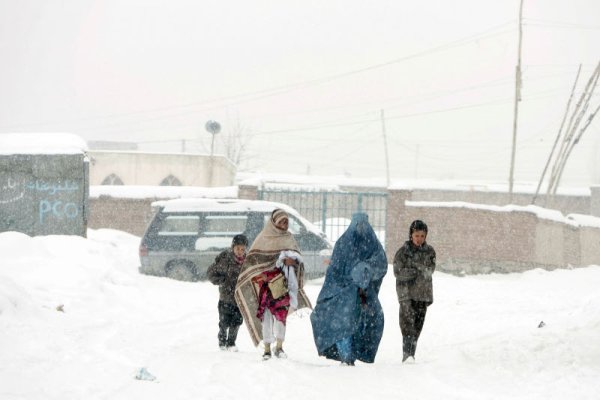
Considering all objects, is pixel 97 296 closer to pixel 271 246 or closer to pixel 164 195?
pixel 271 246

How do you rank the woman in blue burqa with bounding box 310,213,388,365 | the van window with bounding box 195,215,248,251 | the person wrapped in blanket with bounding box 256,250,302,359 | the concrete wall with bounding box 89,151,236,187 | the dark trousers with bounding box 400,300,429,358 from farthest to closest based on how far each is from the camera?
the concrete wall with bounding box 89,151,236,187 < the van window with bounding box 195,215,248,251 < the dark trousers with bounding box 400,300,429,358 < the person wrapped in blanket with bounding box 256,250,302,359 < the woman in blue burqa with bounding box 310,213,388,365

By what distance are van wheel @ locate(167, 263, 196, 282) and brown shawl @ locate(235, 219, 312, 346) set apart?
867 cm

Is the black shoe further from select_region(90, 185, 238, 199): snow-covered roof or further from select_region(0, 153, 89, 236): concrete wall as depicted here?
select_region(90, 185, 238, 199): snow-covered roof

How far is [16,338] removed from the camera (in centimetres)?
777

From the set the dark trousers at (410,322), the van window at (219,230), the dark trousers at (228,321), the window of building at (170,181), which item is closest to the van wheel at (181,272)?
the van window at (219,230)

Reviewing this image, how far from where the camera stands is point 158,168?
4044 cm

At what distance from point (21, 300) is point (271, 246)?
3.30 meters

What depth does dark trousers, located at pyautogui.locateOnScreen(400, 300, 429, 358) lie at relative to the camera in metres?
8.41

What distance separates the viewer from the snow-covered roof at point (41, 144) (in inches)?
734

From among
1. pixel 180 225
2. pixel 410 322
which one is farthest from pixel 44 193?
pixel 410 322

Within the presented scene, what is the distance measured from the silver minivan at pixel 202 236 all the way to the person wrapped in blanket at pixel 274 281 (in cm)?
838

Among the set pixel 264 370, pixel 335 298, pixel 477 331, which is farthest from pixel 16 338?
pixel 477 331

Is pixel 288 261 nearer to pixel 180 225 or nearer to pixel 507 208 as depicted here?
pixel 180 225

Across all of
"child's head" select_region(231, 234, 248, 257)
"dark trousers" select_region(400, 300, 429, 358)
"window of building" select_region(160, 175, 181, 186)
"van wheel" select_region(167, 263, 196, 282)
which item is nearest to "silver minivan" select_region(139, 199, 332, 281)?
"van wheel" select_region(167, 263, 196, 282)
